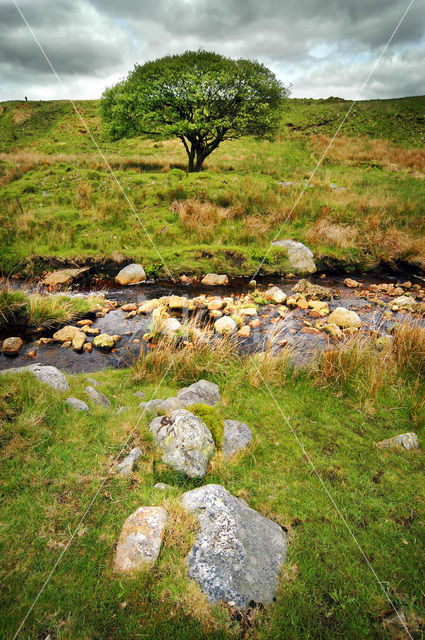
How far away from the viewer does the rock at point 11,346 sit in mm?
6723

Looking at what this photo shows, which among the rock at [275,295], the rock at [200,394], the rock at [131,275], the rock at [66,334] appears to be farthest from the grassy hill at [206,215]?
the rock at [200,394]

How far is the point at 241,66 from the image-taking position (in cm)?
1612

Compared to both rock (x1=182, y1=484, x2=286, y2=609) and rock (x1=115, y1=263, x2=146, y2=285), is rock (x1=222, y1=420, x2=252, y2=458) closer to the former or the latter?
rock (x1=182, y1=484, x2=286, y2=609)

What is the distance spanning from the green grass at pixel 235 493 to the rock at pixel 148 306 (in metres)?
3.92

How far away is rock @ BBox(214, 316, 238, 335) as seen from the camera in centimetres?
766

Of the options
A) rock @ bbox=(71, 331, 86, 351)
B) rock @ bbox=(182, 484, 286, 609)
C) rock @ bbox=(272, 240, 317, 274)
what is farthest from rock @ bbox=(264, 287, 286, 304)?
rock @ bbox=(182, 484, 286, 609)

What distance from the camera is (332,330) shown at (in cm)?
749

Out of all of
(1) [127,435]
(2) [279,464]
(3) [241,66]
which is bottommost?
(2) [279,464]

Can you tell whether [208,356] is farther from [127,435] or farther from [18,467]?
[18,467]

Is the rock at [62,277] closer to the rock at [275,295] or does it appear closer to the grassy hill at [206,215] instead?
the grassy hill at [206,215]

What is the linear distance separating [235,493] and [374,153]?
94.1ft

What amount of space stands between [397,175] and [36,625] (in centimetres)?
2424

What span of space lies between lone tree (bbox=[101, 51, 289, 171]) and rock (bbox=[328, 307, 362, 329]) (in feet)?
38.7

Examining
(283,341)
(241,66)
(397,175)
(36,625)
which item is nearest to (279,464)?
(36,625)
